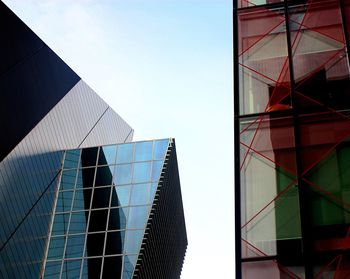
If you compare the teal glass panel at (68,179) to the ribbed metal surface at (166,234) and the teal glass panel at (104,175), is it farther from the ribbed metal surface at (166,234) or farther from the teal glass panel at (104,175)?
the ribbed metal surface at (166,234)

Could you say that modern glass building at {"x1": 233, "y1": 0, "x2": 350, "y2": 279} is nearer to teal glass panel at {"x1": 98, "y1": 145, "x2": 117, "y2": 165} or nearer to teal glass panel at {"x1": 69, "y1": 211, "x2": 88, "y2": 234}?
teal glass panel at {"x1": 69, "y1": 211, "x2": 88, "y2": 234}

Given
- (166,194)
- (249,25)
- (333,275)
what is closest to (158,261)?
(166,194)

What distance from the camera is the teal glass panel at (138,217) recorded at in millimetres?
52656

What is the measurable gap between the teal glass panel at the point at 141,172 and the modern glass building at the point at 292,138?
34.4 m

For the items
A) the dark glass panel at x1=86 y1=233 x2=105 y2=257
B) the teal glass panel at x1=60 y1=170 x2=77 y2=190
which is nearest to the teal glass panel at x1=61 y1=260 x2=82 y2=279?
the dark glass panel at x1=86 y1=233 x2=105 y2=257

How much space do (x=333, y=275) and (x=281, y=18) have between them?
10.9 m

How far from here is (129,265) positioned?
50500mm

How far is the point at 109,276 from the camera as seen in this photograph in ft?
165

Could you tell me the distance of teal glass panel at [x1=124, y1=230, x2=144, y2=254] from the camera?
51084 millimetres

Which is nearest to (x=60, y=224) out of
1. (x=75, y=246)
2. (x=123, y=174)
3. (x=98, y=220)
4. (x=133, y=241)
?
(x=75, y=246)

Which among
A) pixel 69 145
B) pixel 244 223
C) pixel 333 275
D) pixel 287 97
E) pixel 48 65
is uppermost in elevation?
pixel 48 65

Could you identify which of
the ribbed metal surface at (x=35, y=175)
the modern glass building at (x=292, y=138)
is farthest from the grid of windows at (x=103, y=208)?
the modern glass building at (x=292, y=138)

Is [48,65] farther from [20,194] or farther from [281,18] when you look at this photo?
[281,18]

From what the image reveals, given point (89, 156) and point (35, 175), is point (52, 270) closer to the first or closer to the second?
point (35, 175)
